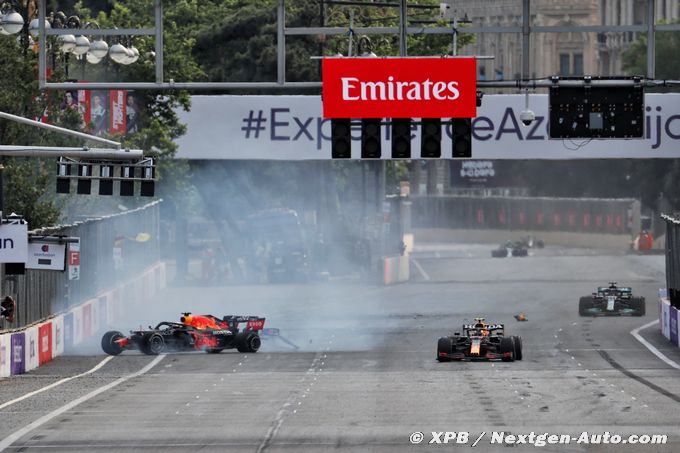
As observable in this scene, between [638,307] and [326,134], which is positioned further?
[638,307]

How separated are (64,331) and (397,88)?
1828 centimetres

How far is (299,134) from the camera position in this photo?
55.3 m

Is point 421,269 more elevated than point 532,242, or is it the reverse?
point 532,242

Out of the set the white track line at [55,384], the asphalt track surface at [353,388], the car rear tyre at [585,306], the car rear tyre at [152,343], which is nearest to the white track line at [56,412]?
the asphalt track surface at [353,388]

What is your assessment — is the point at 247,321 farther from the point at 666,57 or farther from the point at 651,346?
the point at 666,57

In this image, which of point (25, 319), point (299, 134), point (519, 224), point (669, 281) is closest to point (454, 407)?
point (25, 319)

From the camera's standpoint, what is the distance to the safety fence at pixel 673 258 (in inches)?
1828

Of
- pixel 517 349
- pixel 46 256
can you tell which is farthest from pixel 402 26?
pixel 517 349

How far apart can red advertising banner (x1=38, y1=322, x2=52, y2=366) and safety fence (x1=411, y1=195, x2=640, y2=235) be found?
3287 inches

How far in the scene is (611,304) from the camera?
187ft

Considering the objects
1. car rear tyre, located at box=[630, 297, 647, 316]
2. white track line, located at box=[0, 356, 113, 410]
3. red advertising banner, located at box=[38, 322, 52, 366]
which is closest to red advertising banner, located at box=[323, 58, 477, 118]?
white track line, located at box=[0, 356, 113, 410]

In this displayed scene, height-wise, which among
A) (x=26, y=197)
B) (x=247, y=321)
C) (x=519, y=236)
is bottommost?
(x=247, y=321)

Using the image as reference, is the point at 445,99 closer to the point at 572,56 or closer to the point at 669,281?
the point at 669,281

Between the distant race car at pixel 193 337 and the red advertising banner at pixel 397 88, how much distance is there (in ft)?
45.5
